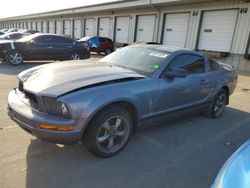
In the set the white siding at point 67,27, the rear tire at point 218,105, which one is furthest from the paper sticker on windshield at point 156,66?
the white siding at point 67,27

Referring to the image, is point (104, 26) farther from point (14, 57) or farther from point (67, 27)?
point (14, 57)

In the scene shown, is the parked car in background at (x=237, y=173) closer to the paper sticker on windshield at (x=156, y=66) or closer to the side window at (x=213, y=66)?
the paper sticker on windshield at (x=156, y=66)

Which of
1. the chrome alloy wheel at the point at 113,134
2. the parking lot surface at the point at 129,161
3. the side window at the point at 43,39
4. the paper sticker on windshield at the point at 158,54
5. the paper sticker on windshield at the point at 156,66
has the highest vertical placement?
the paper sticker on windshield at the point at 158,54

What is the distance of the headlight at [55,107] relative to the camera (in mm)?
2833

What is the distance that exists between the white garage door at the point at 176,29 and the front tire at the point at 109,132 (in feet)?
51.8

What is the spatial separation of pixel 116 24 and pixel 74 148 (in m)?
22.6

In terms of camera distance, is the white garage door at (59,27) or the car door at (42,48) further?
the white garage door at (59,27)

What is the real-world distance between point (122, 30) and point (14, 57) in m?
14.6

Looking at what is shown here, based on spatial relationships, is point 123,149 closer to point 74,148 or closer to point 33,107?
point 74,148

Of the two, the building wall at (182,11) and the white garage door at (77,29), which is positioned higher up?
the building wall at (182,11)

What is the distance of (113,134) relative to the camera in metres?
3.40

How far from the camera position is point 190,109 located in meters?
4.63

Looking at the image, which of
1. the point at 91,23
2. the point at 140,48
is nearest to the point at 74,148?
the point at 140,48

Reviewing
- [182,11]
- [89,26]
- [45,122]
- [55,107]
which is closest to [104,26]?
[89,26]
